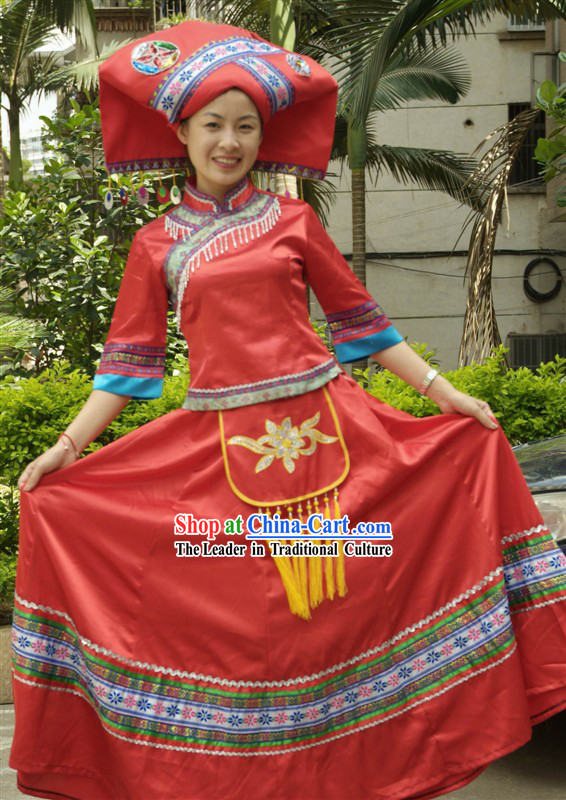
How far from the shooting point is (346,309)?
330 cm

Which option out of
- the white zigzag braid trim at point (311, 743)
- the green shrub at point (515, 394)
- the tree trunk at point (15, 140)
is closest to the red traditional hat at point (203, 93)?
the white zigzag braid trim at point (311, 743)

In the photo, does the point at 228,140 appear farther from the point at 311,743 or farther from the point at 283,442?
the point at 311,743

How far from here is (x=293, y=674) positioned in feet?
9.88

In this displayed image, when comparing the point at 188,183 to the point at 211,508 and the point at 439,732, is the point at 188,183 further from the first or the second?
the point at 439,732

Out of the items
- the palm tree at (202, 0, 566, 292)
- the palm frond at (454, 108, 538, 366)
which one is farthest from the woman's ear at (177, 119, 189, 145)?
the palm frond at (454, 108, 538, 366)

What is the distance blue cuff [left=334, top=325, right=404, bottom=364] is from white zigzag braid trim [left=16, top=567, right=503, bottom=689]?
2.40 feet

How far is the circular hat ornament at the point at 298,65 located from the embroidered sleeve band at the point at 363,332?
2.28 ft

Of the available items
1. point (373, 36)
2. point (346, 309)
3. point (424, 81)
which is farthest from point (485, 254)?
point (424, 81)

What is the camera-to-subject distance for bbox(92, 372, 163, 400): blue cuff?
3.20m

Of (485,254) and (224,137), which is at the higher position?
(224,137)

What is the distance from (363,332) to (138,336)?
67 centimetres

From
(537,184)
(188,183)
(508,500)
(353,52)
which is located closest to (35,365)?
(353,52)

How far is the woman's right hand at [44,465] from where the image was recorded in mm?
3076

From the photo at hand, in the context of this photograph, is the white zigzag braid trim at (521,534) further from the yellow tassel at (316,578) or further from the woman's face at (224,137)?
the woman's face at (224,137)
